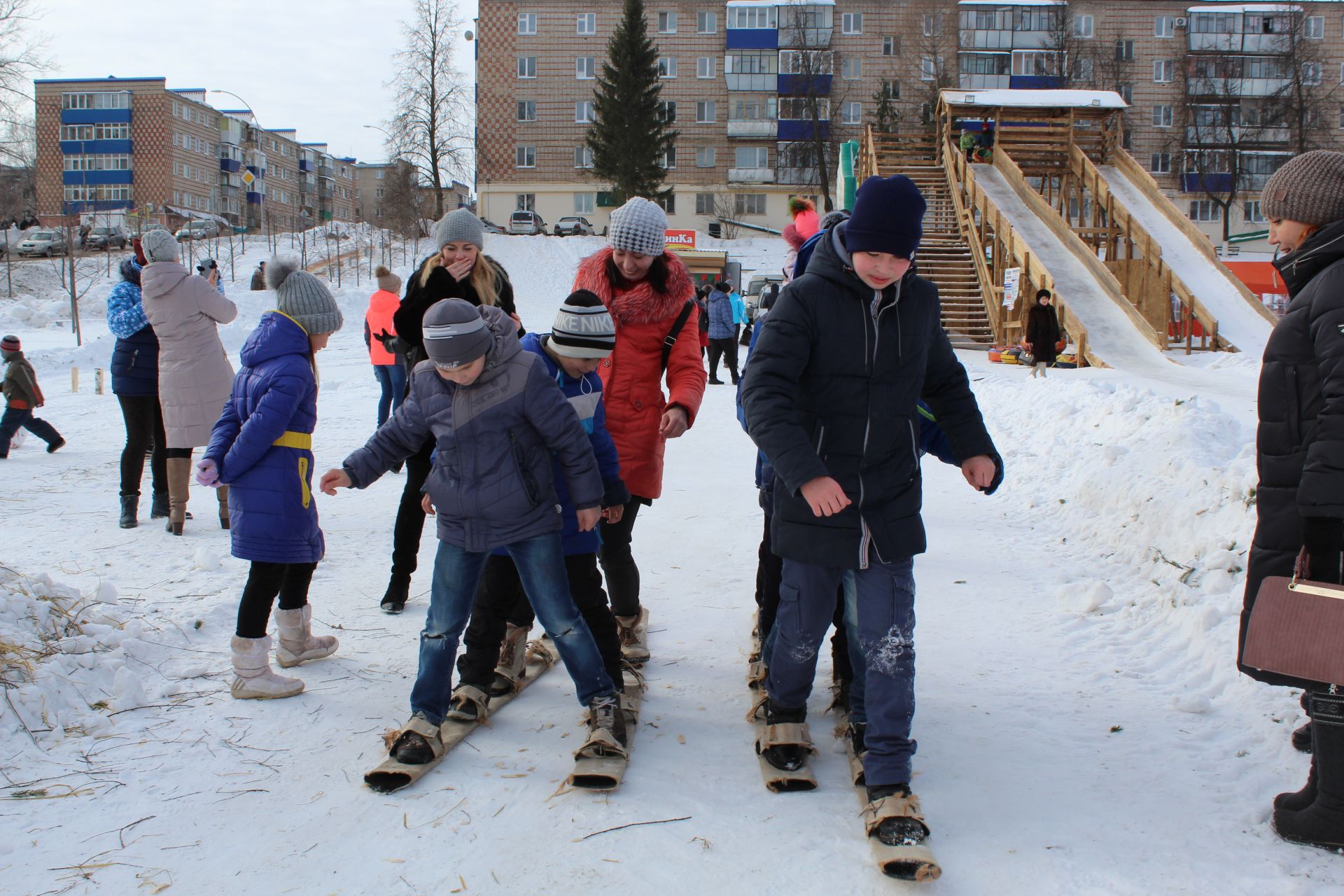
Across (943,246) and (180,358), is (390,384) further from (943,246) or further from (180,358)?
(943,246)

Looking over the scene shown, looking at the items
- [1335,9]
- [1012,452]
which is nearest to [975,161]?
[1012,452]

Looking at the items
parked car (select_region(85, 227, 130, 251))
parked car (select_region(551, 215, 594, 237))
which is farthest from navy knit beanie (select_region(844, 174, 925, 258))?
parked car (select_region(551, 215, 594, 237))

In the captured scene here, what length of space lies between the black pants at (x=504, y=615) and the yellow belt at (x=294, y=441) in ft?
3.10

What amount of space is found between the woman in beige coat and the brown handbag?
5598mm

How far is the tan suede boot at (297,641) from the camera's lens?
405 centimetres

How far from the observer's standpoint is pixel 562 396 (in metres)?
3.23

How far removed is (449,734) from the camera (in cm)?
334

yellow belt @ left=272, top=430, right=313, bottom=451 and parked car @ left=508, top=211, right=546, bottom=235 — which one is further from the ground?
parked car @ left=508, top=211, right=546, bottom=235

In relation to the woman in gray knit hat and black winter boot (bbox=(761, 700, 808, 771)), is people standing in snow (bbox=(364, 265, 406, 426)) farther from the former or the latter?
the woman in gray knit hat

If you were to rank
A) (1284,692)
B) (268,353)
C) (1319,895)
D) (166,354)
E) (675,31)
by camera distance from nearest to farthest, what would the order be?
(1319,895)
(1284,692)
(268,353)
(166,354)
(675,31)

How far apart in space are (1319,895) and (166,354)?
6.34m

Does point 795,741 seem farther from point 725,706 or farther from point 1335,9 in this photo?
point 1335,9

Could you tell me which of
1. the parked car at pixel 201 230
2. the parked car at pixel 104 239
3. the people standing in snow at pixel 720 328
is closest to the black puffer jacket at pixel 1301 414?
the people standing in snow at pixel 720 328

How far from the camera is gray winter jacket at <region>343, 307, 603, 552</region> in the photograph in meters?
3.14
